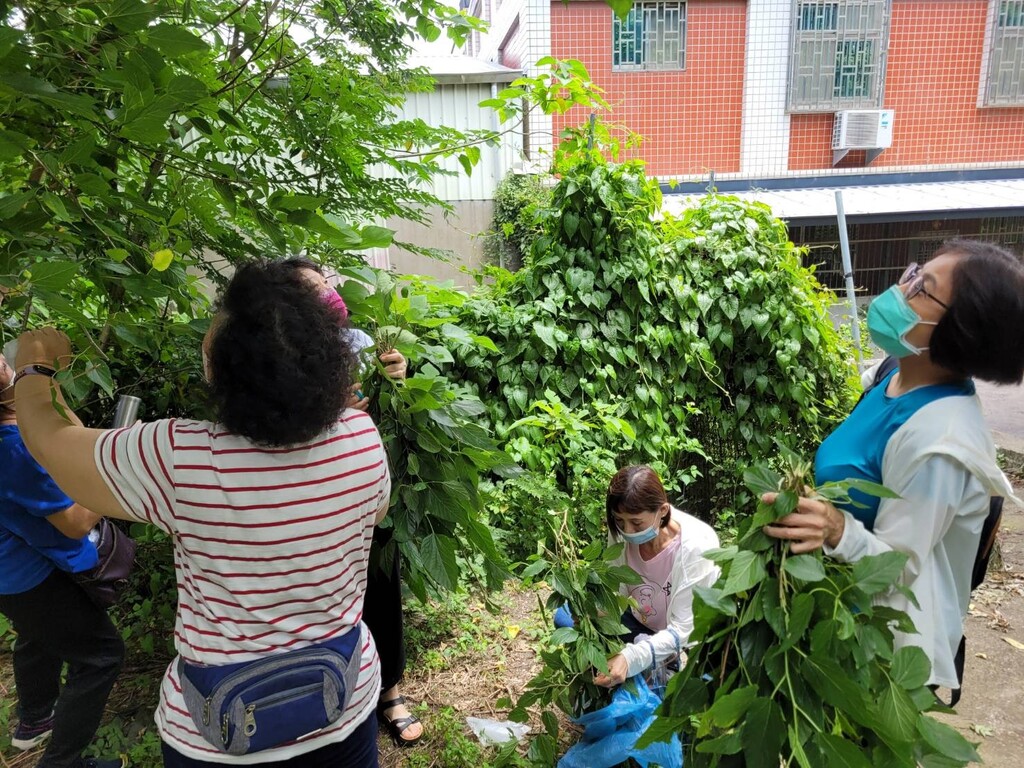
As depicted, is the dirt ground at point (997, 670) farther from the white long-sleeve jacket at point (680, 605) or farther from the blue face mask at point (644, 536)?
the blue face mask at point (644, 536)

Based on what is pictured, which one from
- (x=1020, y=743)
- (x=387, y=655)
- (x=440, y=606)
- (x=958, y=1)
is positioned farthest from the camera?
(x=958, y=1)

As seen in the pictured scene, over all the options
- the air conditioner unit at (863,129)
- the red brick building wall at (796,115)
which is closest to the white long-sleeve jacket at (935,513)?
the red brick building wall at (796,115)

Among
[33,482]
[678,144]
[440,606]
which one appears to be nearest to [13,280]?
[33,482]

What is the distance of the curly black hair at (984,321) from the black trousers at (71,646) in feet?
8.45

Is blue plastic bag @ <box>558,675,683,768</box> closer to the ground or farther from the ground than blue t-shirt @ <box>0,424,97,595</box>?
closer to the ground

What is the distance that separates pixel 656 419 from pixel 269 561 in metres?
2.95

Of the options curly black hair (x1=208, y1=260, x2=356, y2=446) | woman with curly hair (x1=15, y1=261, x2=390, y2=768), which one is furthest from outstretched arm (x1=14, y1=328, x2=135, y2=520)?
curly black hair (x1=208, y1=260, x2=356, y2=446)

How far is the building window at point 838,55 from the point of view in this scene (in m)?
9.56

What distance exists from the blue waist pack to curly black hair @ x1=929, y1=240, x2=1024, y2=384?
1.39 metres

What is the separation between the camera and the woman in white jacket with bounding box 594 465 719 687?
2148mm

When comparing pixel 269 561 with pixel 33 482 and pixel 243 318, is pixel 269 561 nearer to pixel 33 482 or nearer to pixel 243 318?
pixel 243 318

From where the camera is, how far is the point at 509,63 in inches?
438

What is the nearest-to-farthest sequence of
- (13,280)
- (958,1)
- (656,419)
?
(13,280)
(656,419)
(958,1)

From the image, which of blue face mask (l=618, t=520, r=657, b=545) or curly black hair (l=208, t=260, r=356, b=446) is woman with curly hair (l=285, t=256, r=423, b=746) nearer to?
blue face mask (l=618, t=520, r=657, b=545)
